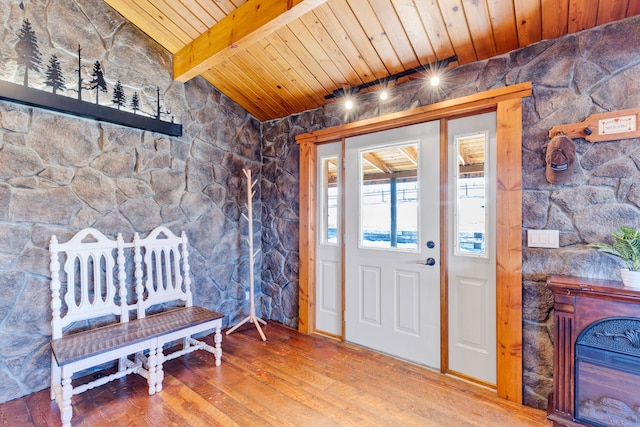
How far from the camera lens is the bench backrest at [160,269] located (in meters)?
2.66

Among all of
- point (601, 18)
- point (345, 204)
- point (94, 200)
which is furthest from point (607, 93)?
point (94, 200)

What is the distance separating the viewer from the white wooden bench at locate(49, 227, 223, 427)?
81.4 inches

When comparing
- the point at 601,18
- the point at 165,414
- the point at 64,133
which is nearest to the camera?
the point at 601,18

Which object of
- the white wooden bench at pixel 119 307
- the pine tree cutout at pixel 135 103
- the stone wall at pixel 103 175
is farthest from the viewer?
the pine tree cutout at pixel 135 103

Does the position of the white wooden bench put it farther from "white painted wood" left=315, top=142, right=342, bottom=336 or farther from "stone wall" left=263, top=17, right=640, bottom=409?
"stone wall" left=263, top=17, right=640, bottom=409

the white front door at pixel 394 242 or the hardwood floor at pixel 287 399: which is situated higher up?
the white front door at pixel 394 242

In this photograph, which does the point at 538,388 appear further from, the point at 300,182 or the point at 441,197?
the point at 300,182

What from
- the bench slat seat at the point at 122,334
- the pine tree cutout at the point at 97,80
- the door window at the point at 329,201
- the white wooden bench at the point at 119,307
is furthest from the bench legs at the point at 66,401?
the door window at the point at 329,201

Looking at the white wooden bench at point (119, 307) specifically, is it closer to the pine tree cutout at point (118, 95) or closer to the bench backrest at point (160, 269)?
the bench backrest at point (160, 269)

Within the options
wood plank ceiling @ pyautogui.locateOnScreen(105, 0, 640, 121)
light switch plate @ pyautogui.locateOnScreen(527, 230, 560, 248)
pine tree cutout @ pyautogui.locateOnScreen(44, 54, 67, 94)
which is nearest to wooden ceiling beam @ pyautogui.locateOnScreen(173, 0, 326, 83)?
wood plank ceiling @ pyautogui.locateOnScreen(105, 0, 640, 121)

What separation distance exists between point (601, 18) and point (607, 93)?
438 mm

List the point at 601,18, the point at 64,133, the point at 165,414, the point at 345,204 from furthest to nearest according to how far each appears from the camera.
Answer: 1. the point at 345,204
2. the point at 64,133
3. the point at 165,414
4. the point at 601,18

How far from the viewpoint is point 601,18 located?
1.87 meters

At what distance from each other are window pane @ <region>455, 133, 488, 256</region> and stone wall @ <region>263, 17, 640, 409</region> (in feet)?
1.01
